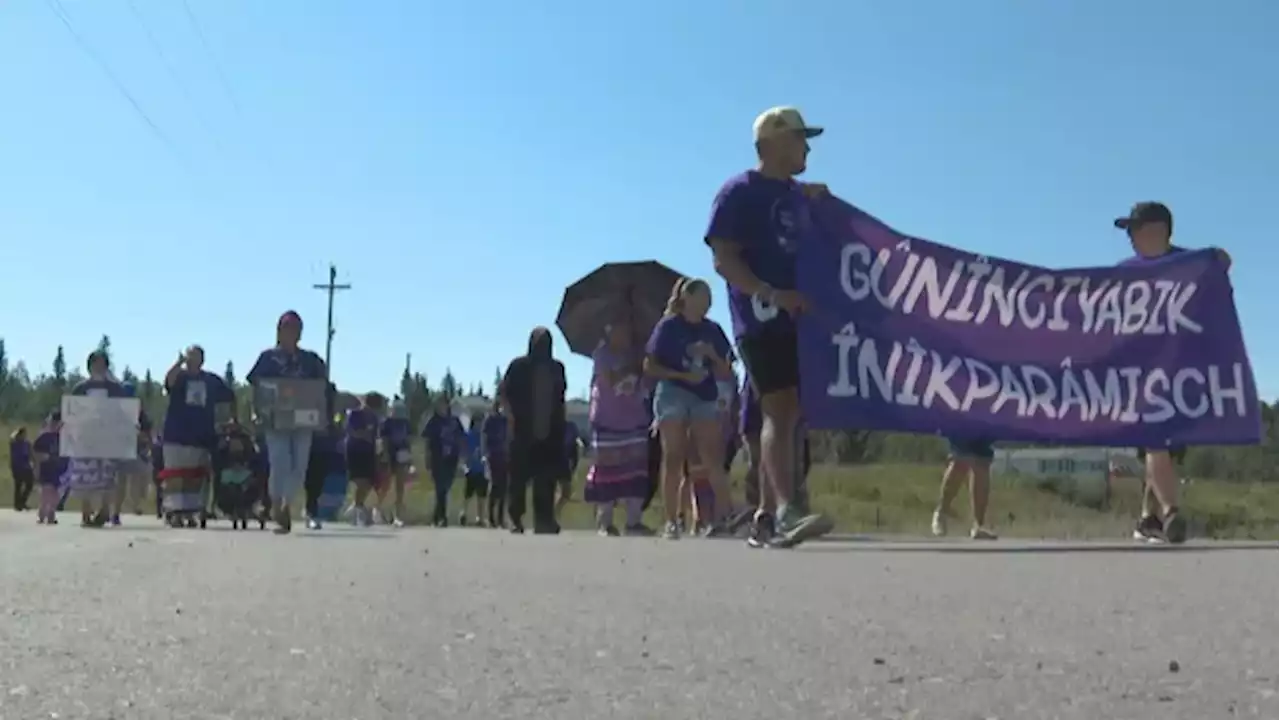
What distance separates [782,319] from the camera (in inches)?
304

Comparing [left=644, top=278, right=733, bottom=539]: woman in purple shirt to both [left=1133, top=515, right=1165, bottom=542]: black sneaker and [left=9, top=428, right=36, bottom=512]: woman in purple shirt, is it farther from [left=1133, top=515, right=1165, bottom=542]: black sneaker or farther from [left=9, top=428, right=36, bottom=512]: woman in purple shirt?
[left=9, top=428, right=36, bottom=512]: woman in purple shirt

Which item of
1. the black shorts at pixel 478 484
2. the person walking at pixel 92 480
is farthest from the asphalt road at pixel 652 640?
the black shorts at pixel 478 484

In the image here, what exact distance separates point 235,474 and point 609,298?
3.91m

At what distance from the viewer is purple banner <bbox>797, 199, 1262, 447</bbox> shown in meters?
8.31

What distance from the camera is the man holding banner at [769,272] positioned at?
748 centimetres

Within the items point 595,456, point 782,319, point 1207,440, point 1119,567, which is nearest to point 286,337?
point 595,456

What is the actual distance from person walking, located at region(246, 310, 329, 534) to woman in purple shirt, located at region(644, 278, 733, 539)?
3145mm

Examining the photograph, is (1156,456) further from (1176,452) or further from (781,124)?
(781,124)

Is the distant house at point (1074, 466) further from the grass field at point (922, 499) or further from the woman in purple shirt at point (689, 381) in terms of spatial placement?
the woman in purple shirt at point (689, 381)

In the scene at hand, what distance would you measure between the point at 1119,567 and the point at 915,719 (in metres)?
3.45

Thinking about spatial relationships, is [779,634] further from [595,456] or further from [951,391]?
[595,456]

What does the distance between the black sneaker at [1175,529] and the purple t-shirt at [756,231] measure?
94.9 inches

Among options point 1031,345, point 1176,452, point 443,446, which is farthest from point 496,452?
point 1176,452

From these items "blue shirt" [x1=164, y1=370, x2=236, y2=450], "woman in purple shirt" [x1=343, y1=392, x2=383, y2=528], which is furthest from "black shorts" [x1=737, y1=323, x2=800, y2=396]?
"woman in purple shirt" [x1=343, y1=392, x2=383, y2=528]
